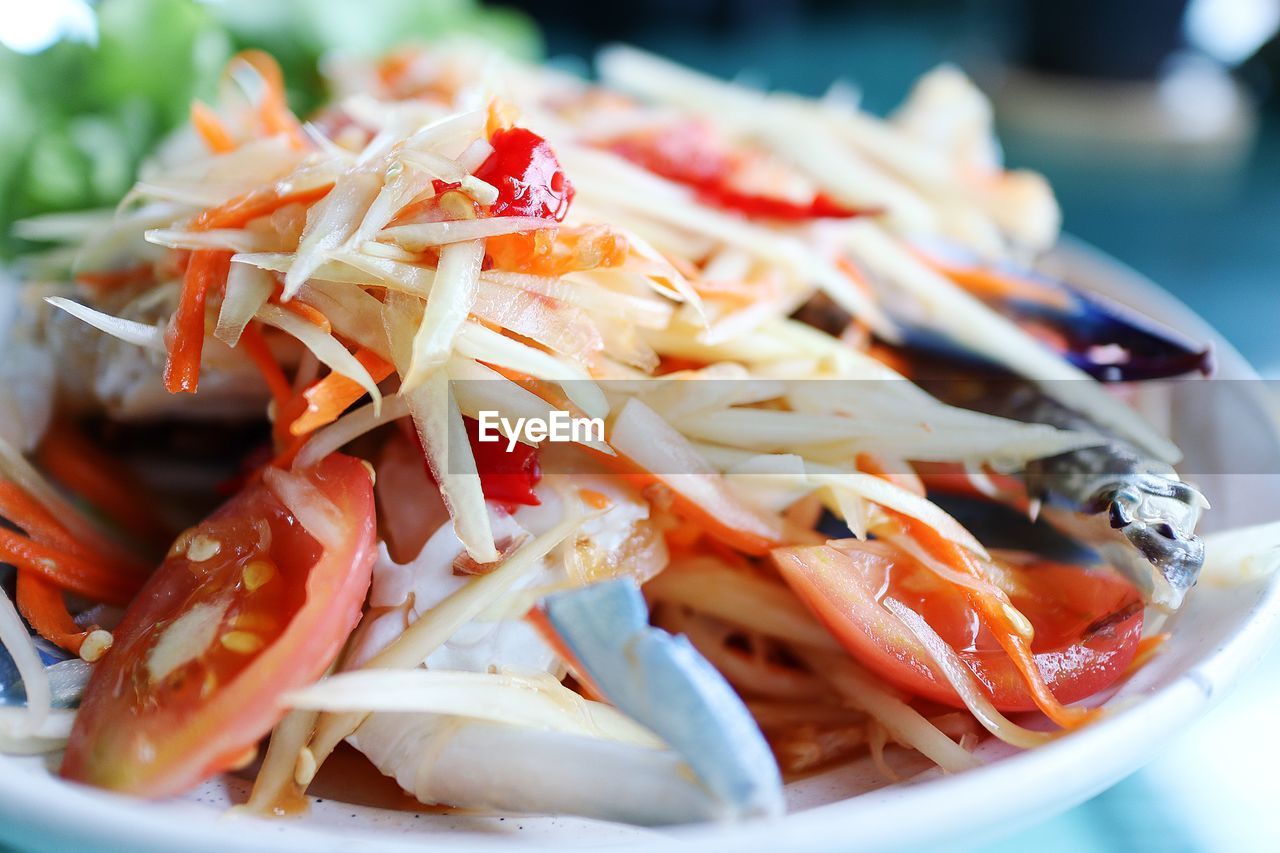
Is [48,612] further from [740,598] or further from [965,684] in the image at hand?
[965,684]

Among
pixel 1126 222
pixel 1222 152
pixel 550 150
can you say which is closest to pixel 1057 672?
pixel 550 150

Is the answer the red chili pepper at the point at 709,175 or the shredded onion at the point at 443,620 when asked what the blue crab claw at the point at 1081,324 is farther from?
the shredded onion at the point at 443,620

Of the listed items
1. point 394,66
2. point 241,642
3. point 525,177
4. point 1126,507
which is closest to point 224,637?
point 241,642

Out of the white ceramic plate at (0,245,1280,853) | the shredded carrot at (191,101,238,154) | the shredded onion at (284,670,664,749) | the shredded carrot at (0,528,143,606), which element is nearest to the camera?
the white ceramic plate at (0,245,1280,853)

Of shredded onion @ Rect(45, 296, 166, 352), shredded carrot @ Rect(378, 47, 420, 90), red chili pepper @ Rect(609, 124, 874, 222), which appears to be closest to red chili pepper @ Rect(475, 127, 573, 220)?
shredded onion @ Rect(45, 296, 166, 352)

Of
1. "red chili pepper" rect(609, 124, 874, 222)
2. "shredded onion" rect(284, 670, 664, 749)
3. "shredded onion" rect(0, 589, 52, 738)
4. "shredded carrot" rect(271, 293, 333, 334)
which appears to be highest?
"red chili pepper" rect(609, 124, 874, 222)

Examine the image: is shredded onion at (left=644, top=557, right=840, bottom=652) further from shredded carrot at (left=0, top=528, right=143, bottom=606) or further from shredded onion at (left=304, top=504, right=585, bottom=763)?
shredded carrot at (left=0, top=528, right=143, bottom=606)

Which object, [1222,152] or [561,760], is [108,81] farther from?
[1222,152]
